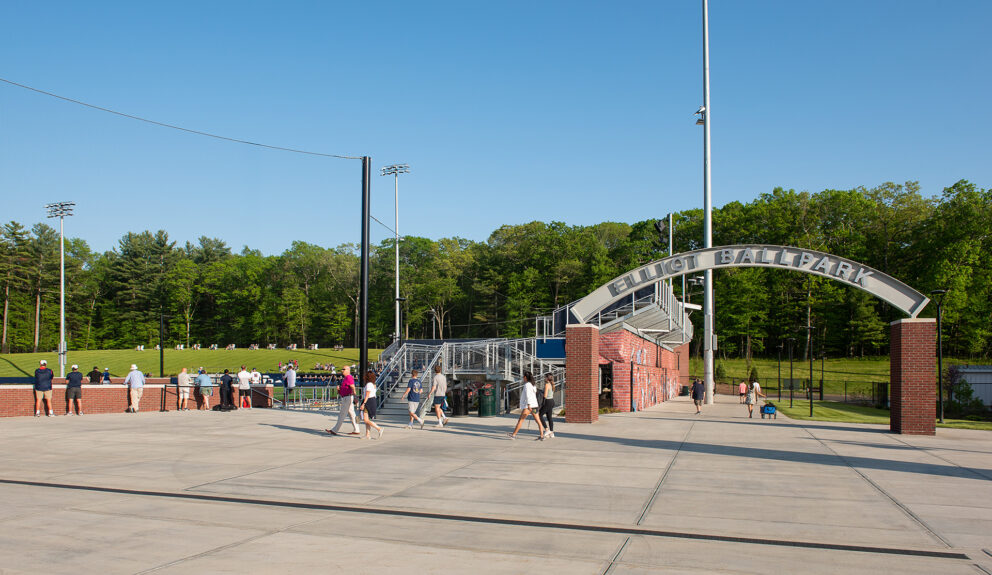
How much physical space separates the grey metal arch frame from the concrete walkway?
14.4 ft

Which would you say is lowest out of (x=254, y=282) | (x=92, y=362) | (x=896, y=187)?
(x=92, y=362)

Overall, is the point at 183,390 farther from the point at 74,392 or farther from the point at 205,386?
the point at 74,392

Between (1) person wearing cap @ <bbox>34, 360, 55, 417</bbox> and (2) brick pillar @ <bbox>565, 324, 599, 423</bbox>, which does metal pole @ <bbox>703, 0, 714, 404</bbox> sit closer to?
(2) brick pillar @ <bbox>565, 324, 599, 423</bbox>

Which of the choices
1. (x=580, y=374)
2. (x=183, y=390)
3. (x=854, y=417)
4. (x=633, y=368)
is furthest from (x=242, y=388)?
(x=854, y=417)

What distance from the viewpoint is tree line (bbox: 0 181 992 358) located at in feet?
250

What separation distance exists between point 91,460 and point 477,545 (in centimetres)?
941

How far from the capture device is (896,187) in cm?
8538

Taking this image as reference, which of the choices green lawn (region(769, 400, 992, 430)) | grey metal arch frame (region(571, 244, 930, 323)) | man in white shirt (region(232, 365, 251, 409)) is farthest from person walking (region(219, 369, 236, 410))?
green lawn (region(769, 400, 992, 430))

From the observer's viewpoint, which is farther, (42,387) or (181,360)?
(181,360)

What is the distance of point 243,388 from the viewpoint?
89.7 ft

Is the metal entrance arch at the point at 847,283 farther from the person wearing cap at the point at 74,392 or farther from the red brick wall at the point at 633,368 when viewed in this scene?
the person wearing cap at the point at 74,392

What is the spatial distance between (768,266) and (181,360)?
72251 mm

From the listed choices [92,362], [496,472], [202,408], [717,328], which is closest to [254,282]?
[92,362]

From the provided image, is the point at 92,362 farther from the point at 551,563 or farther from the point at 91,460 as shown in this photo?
the point at 551,563
